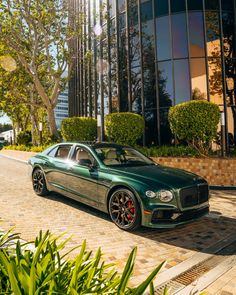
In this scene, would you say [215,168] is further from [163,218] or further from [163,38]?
[163,38]

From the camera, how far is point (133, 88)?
18688 millimetres

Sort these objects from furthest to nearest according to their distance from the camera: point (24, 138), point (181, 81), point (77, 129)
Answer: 1. point (24, 138)
2. point (181, 81)
3. point (77, 129)

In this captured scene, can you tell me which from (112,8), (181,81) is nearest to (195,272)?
(181,81)

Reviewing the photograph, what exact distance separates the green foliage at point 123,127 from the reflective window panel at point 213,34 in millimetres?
7536

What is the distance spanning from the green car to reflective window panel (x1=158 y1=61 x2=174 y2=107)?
10.9 m

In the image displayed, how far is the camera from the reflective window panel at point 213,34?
16.6 metres

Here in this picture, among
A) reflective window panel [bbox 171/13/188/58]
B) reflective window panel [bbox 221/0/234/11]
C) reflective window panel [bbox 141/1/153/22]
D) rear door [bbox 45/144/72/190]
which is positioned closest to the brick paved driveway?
rear door [bbox 45/144/72/190]

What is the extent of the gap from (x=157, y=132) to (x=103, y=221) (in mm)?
12261

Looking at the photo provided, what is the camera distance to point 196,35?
16734 millimetres

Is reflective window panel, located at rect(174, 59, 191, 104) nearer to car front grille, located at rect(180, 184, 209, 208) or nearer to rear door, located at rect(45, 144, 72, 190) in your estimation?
rear door, located at rect(45, 144, 72, 190)

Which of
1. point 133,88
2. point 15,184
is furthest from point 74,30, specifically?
point 15,184

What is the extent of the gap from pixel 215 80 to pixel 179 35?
351 centimetres

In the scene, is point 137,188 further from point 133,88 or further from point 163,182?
point 133,88

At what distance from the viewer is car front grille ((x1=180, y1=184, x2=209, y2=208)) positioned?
15.6 feet
